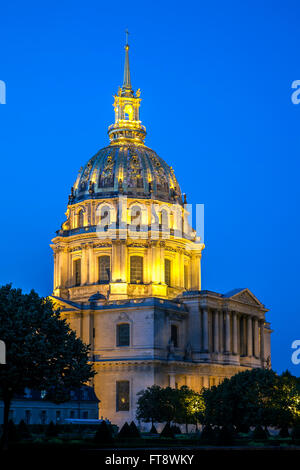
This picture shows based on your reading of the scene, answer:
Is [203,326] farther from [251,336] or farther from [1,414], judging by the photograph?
[1,414]

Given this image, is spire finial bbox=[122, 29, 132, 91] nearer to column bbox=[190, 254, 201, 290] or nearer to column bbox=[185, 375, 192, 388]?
column bbox=[190, 254, 201, 290]

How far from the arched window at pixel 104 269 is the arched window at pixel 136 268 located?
2.99 meters

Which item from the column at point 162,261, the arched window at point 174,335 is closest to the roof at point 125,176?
the column at point 162,261

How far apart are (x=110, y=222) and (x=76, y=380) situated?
49624mm

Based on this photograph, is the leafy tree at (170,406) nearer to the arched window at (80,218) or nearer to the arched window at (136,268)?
the arched window at (136,268)

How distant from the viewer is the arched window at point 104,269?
372 ft

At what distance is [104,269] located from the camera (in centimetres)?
11400

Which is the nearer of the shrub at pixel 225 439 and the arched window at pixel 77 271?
the shrub at pixel 225 439

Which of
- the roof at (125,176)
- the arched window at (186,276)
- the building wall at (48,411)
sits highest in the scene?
the roof at (125,176)

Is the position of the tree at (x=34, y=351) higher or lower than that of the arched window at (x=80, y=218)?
lower

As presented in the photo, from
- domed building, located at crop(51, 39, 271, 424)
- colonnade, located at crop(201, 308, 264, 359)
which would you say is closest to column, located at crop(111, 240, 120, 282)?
domed building, located at crop(51, 39, 271, 424)

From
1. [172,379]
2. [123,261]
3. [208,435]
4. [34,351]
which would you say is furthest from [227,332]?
[34,351]

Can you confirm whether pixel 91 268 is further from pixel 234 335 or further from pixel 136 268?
pixel 234 335

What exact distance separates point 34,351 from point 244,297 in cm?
5583
